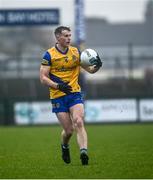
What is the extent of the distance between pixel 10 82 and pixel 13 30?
38.7ft

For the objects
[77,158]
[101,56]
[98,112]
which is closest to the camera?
[77,158]

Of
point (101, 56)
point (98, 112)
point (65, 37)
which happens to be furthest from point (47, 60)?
point (101, 56)

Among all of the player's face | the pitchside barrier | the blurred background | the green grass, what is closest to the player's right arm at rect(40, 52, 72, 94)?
the player's face

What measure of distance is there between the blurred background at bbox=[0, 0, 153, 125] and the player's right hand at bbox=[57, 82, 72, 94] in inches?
563

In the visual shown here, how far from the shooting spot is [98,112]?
32.2 m

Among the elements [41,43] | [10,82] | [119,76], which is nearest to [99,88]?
[119,76]

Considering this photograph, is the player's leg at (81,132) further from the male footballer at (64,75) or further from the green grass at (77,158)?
the green grass at (77,158)

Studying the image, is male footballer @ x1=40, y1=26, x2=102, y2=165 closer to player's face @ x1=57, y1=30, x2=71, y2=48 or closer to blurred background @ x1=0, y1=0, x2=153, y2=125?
player's face @ x1=57, y1=30, x2=71, y2=48

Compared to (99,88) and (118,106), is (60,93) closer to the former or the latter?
(118,106)

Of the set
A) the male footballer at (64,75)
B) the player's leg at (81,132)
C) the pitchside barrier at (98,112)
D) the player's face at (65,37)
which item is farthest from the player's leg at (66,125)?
the pitchside barrier at (98,112)

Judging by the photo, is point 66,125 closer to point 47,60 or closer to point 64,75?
point 64,75

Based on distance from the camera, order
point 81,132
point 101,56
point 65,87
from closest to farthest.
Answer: point 81,132, point 65,87, point 101,56

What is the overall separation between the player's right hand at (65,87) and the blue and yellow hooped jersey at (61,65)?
0.27 ft

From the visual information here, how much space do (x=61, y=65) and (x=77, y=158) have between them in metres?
2.23
